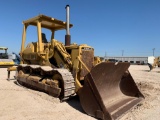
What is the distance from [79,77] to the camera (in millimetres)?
5754

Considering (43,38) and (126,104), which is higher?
(43,38)

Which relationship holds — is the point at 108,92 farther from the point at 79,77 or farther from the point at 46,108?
the point at 46,108

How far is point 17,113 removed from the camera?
4.41 m

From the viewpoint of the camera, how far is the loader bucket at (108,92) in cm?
434

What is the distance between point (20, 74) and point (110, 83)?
3.76 m

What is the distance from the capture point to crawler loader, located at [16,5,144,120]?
14.8ft

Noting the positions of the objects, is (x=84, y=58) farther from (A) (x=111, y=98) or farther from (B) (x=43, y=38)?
(B) (x=43, y=38)

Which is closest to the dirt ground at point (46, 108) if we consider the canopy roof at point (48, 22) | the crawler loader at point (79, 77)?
the crawler loader at point (79, 77)

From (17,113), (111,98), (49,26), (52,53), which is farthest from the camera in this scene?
(49,26)

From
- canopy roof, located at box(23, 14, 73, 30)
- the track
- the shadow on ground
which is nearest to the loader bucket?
the shadow on ground

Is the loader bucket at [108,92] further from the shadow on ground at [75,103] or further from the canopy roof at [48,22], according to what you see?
the canopy roof at [48,22]

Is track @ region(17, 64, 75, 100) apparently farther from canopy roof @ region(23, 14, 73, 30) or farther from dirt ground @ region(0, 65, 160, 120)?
canopy roof @ region(23, 14, 73, 30)

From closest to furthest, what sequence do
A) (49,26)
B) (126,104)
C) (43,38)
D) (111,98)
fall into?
(126,104) → (111,98) → (43,38) → (49,26)

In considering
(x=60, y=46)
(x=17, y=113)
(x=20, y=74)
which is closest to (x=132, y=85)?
(x=60, y=46)
